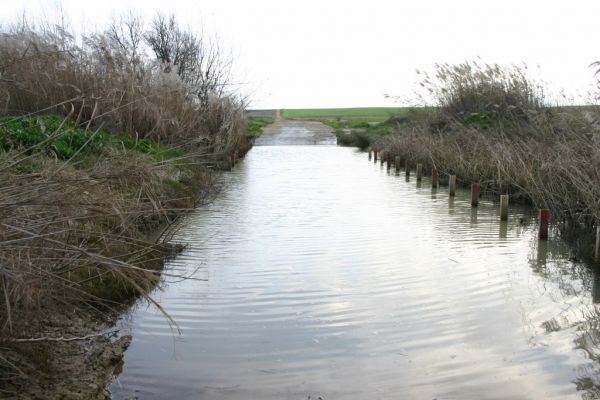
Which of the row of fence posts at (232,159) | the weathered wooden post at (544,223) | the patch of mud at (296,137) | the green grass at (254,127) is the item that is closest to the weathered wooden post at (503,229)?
the weathered wooden post at (544,223)

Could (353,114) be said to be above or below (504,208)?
above

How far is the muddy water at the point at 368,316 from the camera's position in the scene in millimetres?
5031

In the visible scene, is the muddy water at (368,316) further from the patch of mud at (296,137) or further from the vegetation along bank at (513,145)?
the patch of mud at (296,137)

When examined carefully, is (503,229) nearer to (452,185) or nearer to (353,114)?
(452,185)

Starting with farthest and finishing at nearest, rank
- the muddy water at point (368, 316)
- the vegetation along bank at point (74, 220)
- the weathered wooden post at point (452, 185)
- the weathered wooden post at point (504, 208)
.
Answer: the weathered wooden post at point (452, 185), the weathered wooden post at point (504, 208), the muddy water at point (368, 316), the vegetation along bank at point (74, 220)

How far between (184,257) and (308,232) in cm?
253

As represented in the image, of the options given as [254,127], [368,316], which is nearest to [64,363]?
[368,316]

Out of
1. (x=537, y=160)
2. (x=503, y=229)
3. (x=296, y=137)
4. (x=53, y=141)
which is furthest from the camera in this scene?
(x=296, y=137)

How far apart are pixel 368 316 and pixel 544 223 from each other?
Result: 452 cm

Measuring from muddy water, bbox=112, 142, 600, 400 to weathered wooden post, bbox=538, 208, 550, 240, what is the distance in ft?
0.58

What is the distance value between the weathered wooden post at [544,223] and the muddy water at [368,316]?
A: 0.18 meters

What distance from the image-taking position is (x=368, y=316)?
6543mm

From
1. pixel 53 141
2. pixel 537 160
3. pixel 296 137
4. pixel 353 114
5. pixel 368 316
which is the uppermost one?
pixel 353 114

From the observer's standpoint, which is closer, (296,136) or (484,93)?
(484,93)
